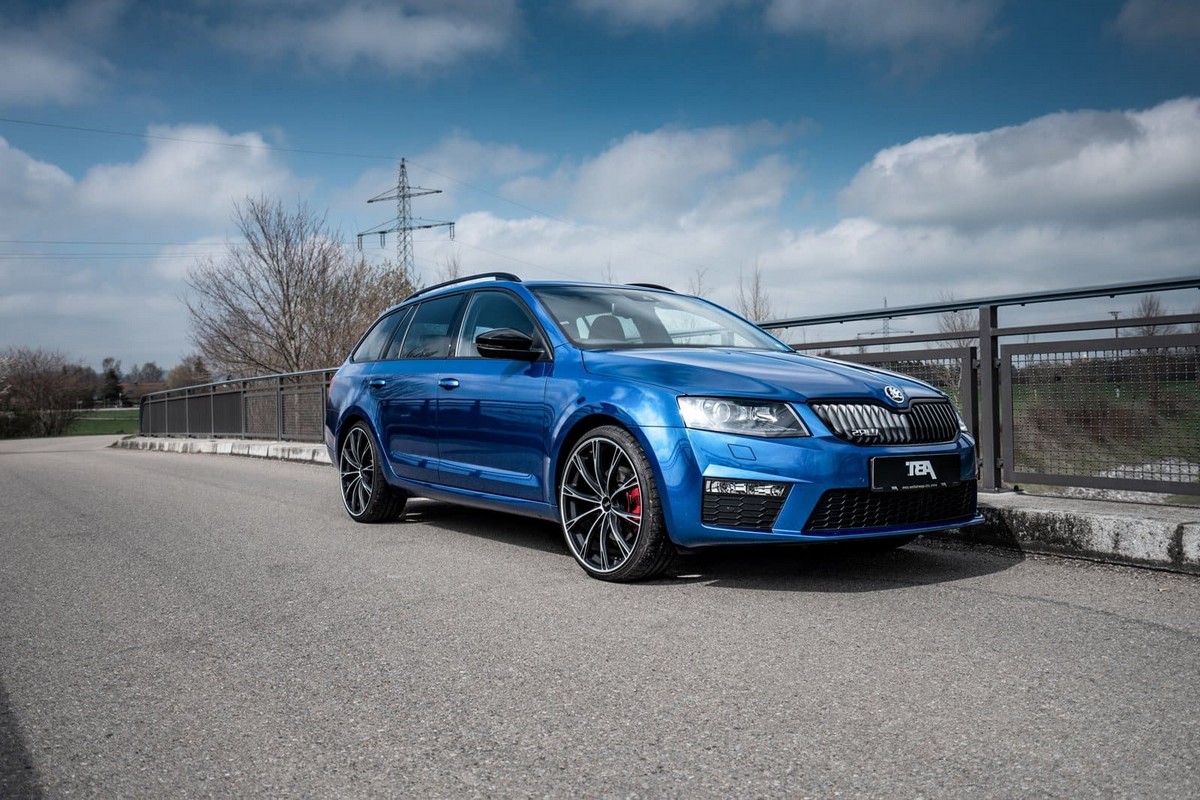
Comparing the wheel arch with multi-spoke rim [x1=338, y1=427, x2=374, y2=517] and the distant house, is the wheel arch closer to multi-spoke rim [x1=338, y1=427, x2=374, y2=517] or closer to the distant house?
multi-spoke rim [x1=338, y1=427, x2=374, y2=517]

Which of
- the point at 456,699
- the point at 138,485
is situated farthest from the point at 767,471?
the point at 138,485

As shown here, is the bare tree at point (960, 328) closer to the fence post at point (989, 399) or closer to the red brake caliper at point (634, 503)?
the fence post at point (989, 399)

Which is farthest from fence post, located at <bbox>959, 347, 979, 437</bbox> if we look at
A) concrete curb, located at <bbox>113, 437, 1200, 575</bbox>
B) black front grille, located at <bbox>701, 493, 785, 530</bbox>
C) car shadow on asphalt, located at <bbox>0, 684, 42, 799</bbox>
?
car shadow on asphalt, located at <bbox>0, 684, 42, 799</bbox>

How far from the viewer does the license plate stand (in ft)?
14.3

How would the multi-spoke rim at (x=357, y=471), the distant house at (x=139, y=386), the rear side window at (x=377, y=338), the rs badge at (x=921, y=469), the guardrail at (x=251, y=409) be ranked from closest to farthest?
the rs badge at (x=921, y=469) < the multi-spoke rim at (x=357, y=471) < the rear side window at (x=377, y=338) < the guardrail at (x=251, y=409) < the distant house at (x=139, y=386)

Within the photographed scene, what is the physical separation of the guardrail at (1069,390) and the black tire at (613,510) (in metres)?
2.85

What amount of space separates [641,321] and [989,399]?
239cm

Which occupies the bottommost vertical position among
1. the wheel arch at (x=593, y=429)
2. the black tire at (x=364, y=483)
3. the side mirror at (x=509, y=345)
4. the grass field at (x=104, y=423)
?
the grass field at (x=104, y=423)

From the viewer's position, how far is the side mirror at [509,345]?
520cm

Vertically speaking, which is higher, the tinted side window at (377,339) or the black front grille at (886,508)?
the tinted side window at (377,339)

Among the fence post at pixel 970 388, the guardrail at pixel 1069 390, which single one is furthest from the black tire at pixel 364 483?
the fence post at pixel 970 388

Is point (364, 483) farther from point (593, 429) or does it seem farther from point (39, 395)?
point (39, 395)

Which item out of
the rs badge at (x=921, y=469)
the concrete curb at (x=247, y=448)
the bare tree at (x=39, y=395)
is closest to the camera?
the rs badge at (x=921, y=469)

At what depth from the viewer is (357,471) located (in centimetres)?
709
